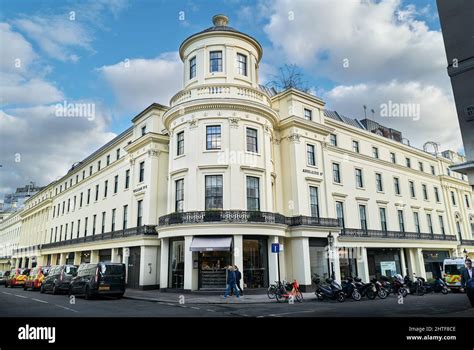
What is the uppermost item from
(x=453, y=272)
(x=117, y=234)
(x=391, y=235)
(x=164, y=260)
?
(x=117, y=234)

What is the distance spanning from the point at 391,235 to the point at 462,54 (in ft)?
88.2

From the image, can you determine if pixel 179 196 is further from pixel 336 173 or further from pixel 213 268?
pixel 336 173

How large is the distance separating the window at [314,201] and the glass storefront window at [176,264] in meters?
9.48

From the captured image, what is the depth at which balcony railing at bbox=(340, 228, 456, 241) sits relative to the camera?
90.0 feet

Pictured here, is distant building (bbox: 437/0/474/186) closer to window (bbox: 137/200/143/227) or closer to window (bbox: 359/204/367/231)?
window (bbox: 137/200/143/227)

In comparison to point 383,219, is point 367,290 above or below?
below

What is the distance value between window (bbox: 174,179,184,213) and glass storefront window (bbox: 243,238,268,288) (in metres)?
4.65

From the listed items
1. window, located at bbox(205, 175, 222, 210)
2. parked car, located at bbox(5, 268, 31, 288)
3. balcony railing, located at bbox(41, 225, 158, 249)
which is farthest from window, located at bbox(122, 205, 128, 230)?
window, located at bbox(205, 175, 222, 210)

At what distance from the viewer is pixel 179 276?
20.6 meters

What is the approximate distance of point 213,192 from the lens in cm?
2053

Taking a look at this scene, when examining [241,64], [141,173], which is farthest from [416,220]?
[141,173]

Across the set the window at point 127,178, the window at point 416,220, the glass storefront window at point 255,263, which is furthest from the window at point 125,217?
the window at point 416,220

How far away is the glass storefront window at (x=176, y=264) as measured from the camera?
2056 centimetres
